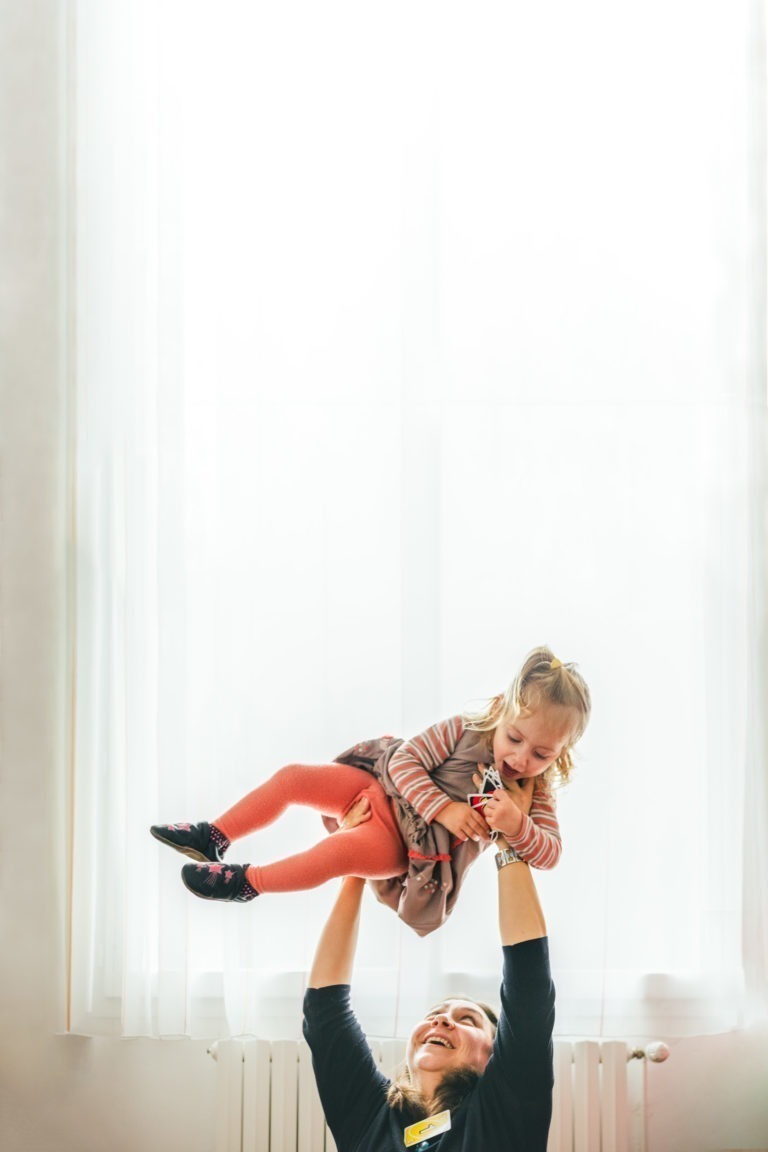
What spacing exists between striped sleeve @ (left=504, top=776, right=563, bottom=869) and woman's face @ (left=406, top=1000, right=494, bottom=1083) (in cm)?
31

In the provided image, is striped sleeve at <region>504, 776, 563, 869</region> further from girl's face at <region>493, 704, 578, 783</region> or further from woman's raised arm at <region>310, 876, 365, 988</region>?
woman's raised arm at <region>310, 876, 365, 988</region>

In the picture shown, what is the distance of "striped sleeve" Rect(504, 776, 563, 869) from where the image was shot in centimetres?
161

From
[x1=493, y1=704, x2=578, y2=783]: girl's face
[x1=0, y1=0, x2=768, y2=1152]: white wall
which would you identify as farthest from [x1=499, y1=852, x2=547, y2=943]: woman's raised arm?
[x1=0, y1=0, x2=768, y2=1152]: white wall

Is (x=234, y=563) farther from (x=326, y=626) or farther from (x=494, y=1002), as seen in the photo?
(x=494, y=1002)

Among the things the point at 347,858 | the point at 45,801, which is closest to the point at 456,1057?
the point at 347,858

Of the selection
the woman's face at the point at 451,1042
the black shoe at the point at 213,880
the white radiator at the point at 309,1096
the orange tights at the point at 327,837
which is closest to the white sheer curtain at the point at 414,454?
the white radiator at the point at 309,1096

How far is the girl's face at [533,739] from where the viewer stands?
1561 millimetres

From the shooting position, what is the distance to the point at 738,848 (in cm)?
214

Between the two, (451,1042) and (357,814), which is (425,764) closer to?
(357,814)

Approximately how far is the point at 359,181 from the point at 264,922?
1.41 metres

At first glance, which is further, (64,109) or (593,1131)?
(64,109)

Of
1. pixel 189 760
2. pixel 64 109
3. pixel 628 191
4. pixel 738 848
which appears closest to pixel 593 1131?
pixel 738 848

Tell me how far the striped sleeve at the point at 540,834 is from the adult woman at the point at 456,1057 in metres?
0.02

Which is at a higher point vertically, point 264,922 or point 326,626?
point 326,626
